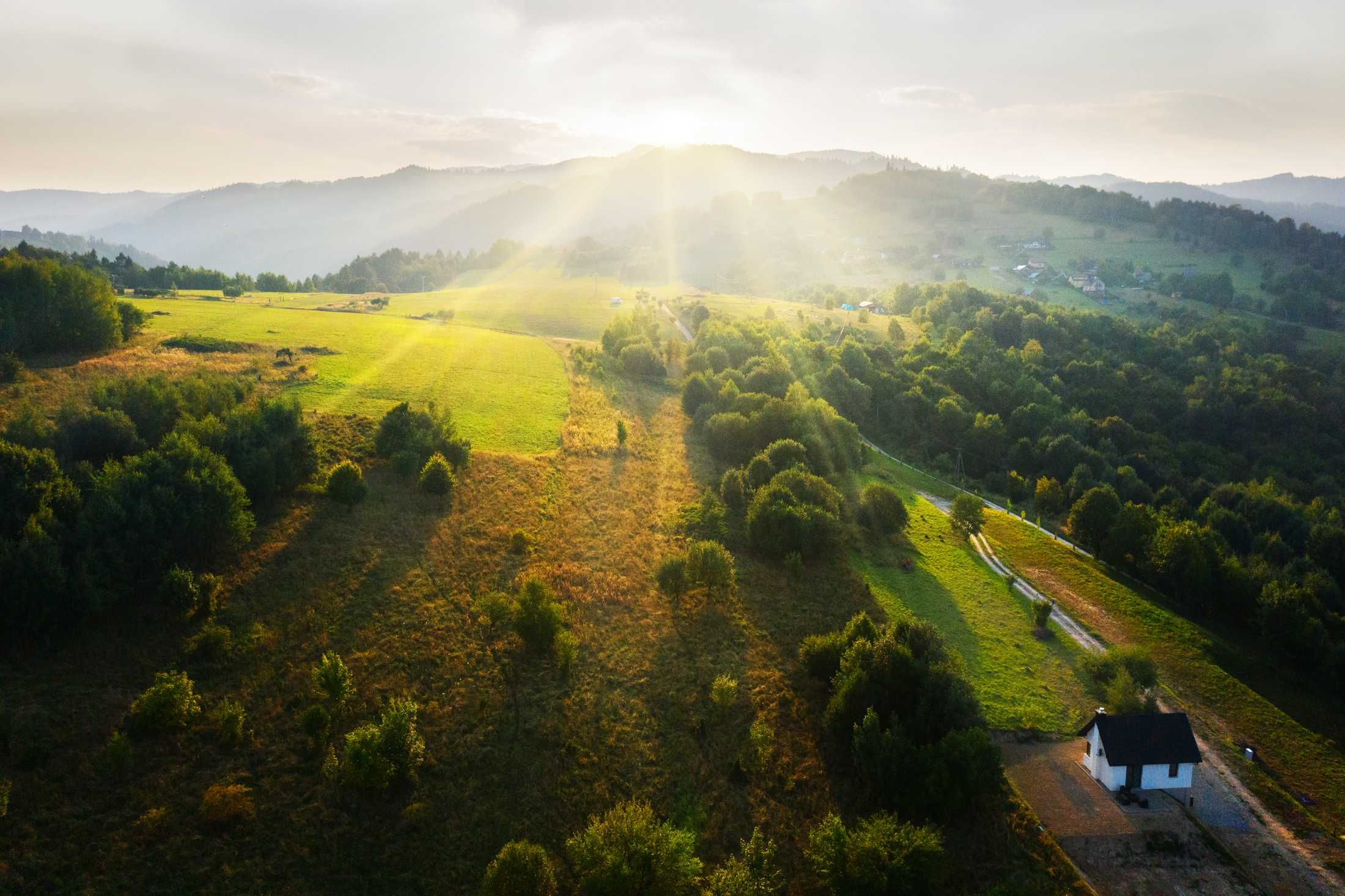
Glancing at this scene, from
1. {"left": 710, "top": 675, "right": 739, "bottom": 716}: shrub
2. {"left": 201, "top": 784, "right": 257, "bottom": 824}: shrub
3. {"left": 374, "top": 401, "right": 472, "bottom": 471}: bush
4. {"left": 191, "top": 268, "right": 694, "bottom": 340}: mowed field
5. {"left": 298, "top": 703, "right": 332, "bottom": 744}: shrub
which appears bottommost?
{"left": 710, "top": 675, "right": 739, "bottom": 716}: shrub

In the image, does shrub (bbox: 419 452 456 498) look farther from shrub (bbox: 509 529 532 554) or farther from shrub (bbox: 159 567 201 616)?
shrub (bbox: 159 567 201 616)

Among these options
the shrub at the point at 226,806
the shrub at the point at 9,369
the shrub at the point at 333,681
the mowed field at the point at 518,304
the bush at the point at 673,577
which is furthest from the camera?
the mowed field at the point at 518,304

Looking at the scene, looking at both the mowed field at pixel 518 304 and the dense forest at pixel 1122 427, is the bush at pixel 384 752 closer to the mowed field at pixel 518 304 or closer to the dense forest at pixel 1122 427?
the dense forest at pixel 1122 427

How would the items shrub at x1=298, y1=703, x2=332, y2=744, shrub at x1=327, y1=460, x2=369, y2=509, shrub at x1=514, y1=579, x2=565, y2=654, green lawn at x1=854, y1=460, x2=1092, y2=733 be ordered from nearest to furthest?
shrub at x1=298, y1=703, x2=332, y2=744 → shrub at x1=514, y1=579, x2=565, y2=654 → green lawn at x1=854, y1=460, x2=1092, y2=733 → shrub at x1=327, y1=460, x2=369, y2=509

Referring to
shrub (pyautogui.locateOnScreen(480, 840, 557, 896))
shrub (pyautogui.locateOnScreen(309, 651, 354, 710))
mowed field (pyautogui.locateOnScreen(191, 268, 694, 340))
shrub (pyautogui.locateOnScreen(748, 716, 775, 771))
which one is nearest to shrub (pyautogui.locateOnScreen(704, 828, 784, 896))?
shrub (pyautogui.locateOnScreen(748, 716, 775, 771))

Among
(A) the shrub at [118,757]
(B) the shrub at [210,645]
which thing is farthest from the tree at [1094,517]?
(A) the shrub at [118,757]

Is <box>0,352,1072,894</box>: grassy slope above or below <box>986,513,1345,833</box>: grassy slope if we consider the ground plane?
above

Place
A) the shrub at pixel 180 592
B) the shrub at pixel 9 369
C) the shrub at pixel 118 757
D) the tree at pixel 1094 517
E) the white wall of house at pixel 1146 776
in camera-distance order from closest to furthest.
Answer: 1. the shrub at pixel 118 757
2. the shrub at pixel 180 592
3. the white wall of house at pixel 1146 776
4. the shrub at pixel 9 369
5. the tree at pixel 1094 517

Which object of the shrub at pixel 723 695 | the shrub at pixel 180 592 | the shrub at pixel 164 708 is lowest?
the shrub at pixel 723 695
